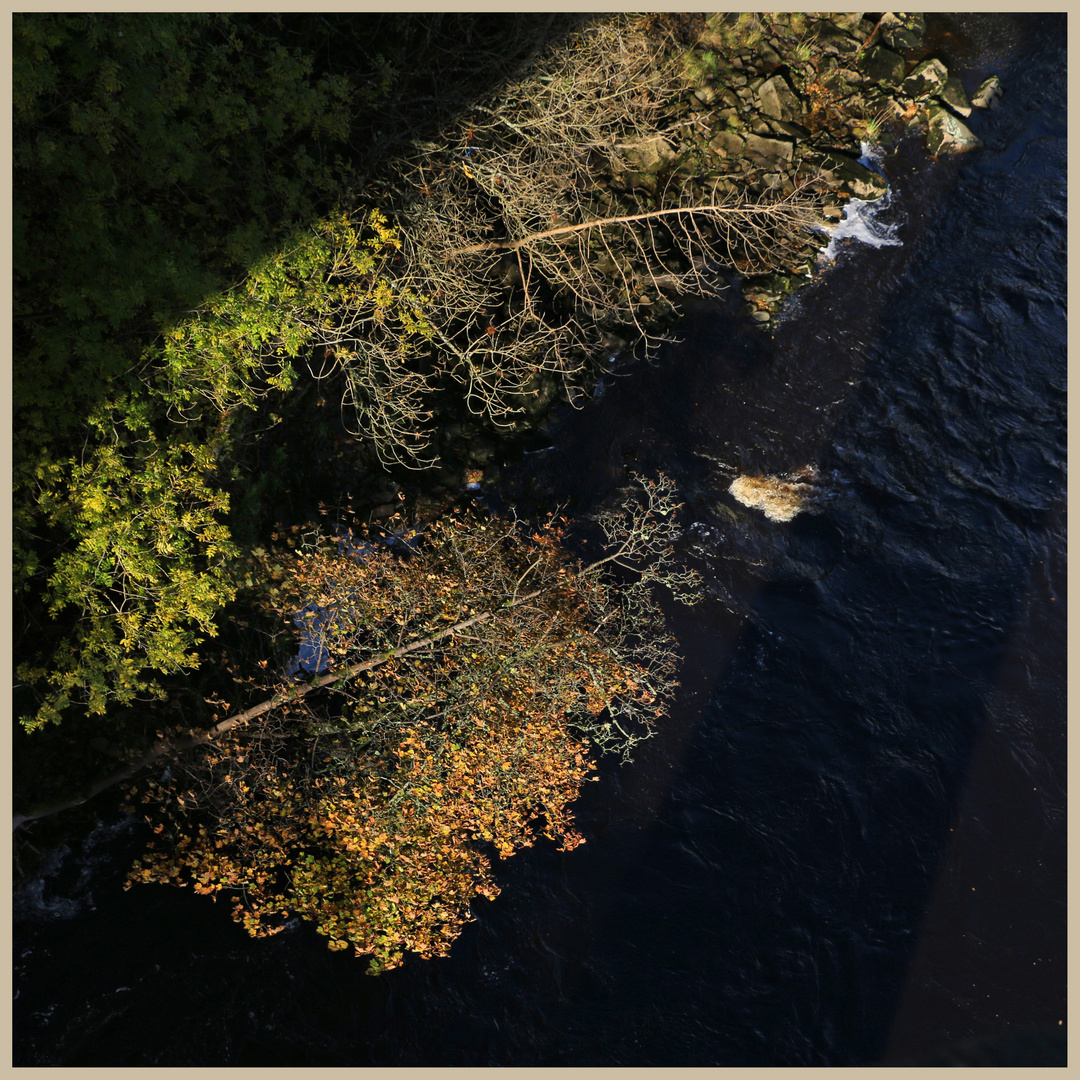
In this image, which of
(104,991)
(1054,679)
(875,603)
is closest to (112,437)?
(104,991)

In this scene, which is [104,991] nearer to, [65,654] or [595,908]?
[65,654]

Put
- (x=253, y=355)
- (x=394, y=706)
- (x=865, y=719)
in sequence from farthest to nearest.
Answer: (x=865, y=719) < (x=394, y=706) < (x=253, y=355)

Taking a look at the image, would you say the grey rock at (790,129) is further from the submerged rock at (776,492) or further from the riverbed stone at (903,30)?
the submerged rock at (776,492)

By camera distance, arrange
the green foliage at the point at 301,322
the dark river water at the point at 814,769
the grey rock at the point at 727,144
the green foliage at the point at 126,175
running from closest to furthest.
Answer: the green foliage at the point at 126,175 → the green foliage at the point at 301,322 → the dark river water at the point at 814,769 → the grey rock at the point at 727,144

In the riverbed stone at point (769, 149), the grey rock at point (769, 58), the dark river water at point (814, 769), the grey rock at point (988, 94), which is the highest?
the grey rock at point (769, 58)

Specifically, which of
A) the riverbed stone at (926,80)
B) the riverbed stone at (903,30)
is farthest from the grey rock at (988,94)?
the riverbed stone at (903,30)

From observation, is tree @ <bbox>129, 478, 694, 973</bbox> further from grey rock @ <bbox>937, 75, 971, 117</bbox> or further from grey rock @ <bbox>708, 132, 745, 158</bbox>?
grey rock @ <bbox>937, 75, 971, 117</bbox>
